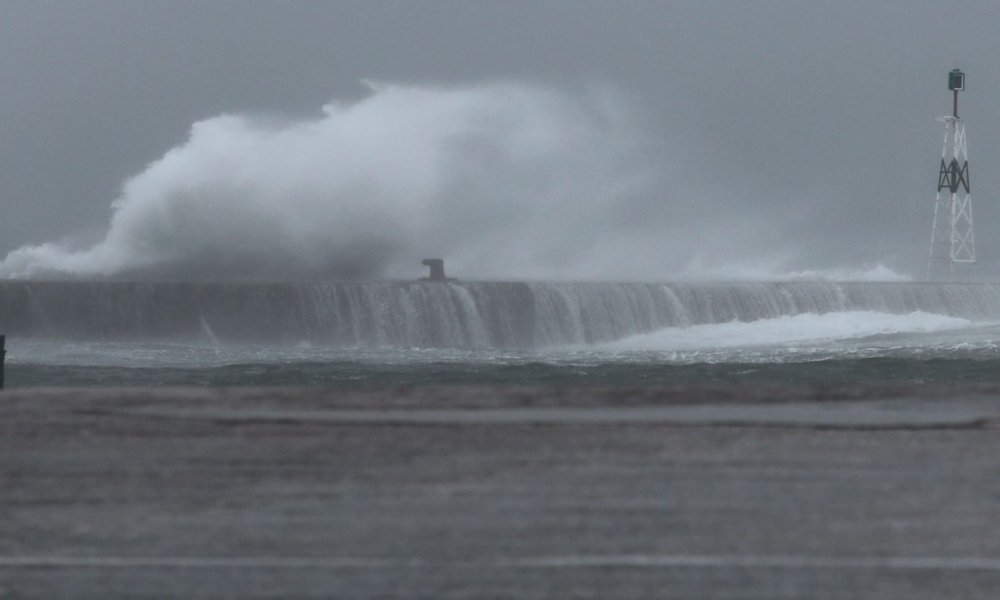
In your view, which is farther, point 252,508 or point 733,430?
point 733,430

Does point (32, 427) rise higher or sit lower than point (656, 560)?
higher

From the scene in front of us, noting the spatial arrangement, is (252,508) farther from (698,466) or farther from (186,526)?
(698,466)

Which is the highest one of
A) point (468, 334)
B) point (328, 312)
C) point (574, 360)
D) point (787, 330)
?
point (328, 312)

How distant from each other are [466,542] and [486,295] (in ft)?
88.7

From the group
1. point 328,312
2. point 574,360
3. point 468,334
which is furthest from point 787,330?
point 328,312

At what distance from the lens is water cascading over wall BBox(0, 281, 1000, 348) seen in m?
28.2

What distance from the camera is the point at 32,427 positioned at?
169 inches

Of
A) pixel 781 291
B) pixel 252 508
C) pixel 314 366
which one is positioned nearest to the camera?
pixel 252 508

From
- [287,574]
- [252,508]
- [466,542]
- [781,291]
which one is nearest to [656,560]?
[466,542]

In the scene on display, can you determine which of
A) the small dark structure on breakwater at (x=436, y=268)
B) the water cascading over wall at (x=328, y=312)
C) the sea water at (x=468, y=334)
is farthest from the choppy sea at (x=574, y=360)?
the small dark structure on breakwater at (x=436, y=268)

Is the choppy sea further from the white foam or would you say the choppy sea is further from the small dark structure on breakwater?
the small dark structure on breakwater

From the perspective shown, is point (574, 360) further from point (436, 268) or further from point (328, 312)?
point (436, 268)

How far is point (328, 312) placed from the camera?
1136 inches

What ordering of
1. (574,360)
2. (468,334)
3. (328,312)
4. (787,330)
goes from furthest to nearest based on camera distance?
(787,330)
(468,334)
(328,312)
(574,360)
